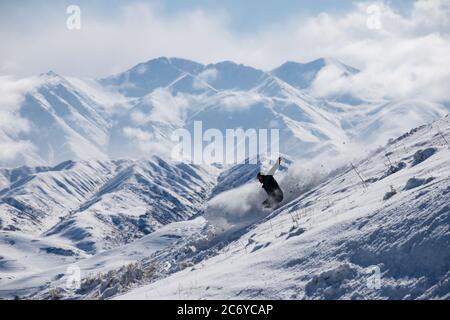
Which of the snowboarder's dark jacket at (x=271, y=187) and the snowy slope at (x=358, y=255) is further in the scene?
the snowboarder's dark jacket at (x=271, y=187)

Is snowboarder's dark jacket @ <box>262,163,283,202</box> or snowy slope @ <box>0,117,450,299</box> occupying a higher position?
snowboarder's dark jacket @ <box>262,163,283,202</box>

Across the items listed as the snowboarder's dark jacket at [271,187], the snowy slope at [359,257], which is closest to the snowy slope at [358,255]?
the snowy slope at [359,257]

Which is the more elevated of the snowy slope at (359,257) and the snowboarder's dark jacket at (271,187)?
the snowboarder's dark jacket at (271,187)

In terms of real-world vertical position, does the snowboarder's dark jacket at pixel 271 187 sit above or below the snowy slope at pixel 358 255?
above

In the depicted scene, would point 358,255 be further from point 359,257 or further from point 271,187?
point 271,187

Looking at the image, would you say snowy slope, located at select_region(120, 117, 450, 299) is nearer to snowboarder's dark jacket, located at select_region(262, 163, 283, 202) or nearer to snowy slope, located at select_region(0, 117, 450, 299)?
snowy slope, located at select_region(0, 117, 450, 299)

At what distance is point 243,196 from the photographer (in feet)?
125

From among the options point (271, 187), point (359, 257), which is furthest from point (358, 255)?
point (271, 187)

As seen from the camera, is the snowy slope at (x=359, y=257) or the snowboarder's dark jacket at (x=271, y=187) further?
the snowboarder's dark jacket at (x=271, y=187)

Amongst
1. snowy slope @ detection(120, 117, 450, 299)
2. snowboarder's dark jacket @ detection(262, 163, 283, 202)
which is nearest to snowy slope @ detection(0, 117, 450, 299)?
snowy slope @ detection(120, 117, 450, 299)

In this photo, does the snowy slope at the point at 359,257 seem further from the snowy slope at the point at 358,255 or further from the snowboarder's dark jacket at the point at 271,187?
the snowboarder's dark jacket at the point at 271,187

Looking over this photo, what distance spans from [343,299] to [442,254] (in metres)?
2.08
